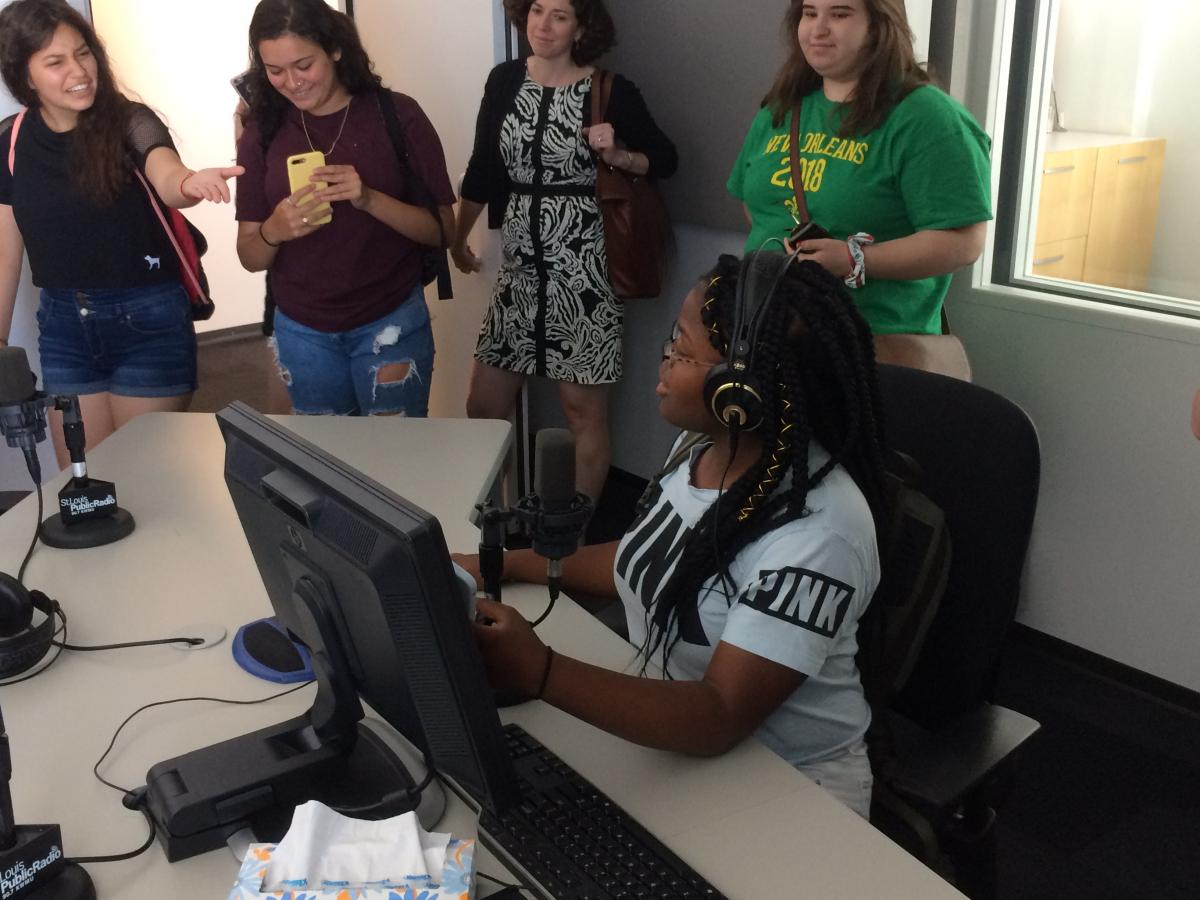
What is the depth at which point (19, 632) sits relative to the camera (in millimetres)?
1419

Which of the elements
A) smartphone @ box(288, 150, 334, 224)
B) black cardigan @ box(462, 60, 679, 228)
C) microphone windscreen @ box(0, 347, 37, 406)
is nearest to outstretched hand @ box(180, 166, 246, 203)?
smartphone @ box(288, 150, 334, 224)

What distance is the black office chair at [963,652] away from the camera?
129cm

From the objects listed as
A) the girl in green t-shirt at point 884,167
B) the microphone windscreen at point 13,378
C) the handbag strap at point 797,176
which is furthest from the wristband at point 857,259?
the microphone windscreen at point 13,378

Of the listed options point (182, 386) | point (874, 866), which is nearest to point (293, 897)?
Answer: point (874, 866)

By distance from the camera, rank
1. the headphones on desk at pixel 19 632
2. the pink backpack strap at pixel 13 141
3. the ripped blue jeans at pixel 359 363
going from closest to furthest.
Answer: the headphones on desk at pixel 19 632 → the pink backpack strap at pixel 13 141 → the ripped blue jeans at pixel 359 363

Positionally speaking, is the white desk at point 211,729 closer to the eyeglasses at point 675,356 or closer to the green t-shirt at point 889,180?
the eyeglasses at point 675,356

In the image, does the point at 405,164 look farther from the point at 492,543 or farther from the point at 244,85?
the point at 492,543

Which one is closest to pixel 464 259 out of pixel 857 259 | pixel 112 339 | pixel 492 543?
pixel 112 339

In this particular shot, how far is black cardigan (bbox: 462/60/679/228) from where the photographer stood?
294 cm

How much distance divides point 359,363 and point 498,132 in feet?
2.51

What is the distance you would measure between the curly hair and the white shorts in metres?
2.09

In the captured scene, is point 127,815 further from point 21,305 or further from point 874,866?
point 21,305

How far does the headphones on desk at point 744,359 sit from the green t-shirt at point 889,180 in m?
0.83

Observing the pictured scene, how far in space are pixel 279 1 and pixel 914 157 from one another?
1337 mm
